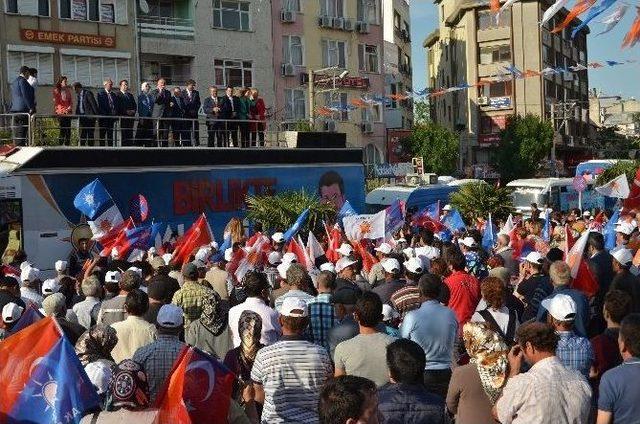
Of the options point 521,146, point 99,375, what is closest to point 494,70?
point 521,146

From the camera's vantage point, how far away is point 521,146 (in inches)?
2645

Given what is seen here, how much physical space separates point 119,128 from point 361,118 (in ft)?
102

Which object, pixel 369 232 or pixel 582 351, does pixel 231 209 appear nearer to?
pixel 369 232

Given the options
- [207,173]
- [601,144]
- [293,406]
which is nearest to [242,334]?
[293,406]

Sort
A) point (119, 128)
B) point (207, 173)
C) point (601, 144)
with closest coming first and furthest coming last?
1. point (119, 128)
2. point (207, 173)
3. point (601, 144)

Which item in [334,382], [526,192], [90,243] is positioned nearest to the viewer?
[334,382]

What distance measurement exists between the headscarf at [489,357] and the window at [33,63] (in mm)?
32543

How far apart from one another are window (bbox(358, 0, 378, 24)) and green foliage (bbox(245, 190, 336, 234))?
28424mm

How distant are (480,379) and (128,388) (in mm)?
2169

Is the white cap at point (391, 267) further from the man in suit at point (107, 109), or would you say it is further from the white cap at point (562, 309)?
the man in suit at point (107, 109)

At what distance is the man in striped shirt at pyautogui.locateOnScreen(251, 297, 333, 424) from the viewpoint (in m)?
6.74

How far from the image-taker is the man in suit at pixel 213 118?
990 inches

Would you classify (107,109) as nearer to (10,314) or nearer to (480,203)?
(480,203)

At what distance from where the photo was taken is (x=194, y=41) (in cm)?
4350
